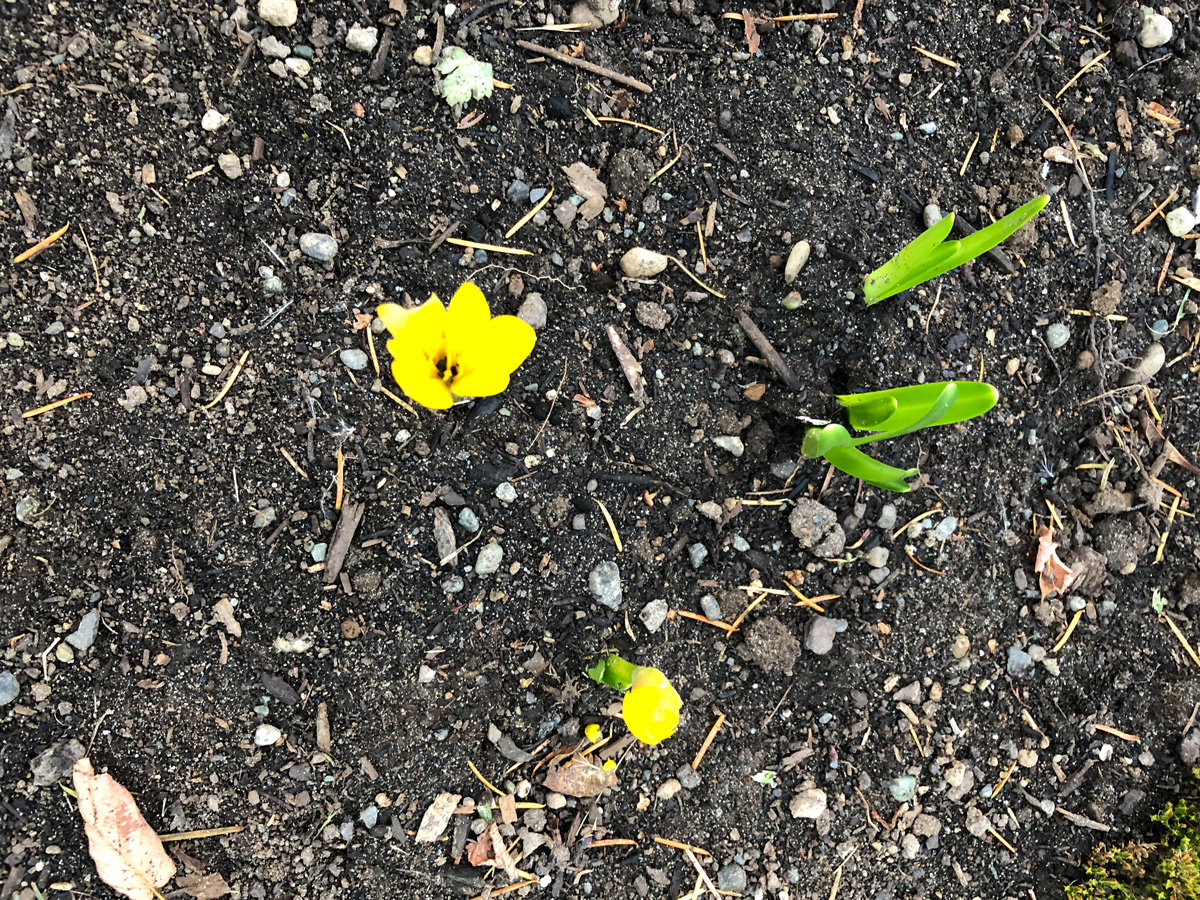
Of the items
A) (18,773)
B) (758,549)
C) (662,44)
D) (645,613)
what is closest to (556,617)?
(645,613)

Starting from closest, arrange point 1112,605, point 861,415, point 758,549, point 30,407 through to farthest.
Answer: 1. point 30,407
2. point 861,415
3. point 758,549
4. point 1112,605

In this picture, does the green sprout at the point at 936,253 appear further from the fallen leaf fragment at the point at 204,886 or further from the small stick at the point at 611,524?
the fallen leaf fragment at the point at 204,886

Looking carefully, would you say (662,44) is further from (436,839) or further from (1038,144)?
(436,839)

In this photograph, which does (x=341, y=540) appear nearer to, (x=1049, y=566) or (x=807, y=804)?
(x=807, y=804)

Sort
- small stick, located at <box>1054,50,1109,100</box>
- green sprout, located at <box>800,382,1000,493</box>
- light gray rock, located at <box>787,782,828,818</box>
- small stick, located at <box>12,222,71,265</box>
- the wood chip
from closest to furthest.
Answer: green sprout, located at <box>800,382,1000,493</box> < small stick, located at <box>12,222,71,265</box> < the wood chip < light gray rock, located at <box>787,782,828,818</box> < small stick, located at <box>1054,50,1109,100</box>

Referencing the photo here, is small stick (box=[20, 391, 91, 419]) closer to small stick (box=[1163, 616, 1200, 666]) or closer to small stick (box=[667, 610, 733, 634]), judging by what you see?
small stick (box=[667, 610, 733, 634])

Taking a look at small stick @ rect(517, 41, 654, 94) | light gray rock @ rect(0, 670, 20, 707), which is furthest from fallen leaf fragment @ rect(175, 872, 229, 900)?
small stick @ rect(517, 41, 654, 94)

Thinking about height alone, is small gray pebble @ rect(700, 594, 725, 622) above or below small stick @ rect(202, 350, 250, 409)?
below
